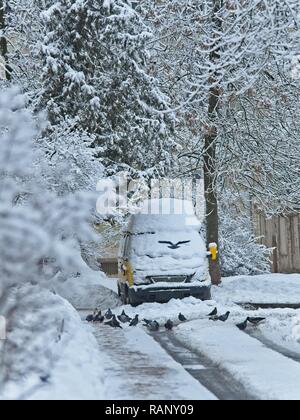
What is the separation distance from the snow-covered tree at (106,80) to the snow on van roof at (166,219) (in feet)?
8.53

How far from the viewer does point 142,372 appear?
32.4ft

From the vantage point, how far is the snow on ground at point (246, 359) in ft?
28.1

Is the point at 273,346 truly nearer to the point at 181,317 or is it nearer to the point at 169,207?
the point at 181,317

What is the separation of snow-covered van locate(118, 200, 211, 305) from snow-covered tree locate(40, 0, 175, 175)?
3.21 metres

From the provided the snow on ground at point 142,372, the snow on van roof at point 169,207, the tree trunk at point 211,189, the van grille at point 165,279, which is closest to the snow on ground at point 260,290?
the tree trunk at point 211,189

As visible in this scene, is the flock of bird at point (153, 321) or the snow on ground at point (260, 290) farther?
the snow on ground at point (260, 290)

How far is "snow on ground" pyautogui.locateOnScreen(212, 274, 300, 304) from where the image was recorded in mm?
20328

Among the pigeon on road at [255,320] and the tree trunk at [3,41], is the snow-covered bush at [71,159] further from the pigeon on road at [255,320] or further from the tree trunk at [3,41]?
the pigeon on road at [255,320]

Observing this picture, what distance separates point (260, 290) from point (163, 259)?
5.28 m

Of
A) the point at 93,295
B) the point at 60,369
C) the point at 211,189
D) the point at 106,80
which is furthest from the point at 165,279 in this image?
the point at 60,369

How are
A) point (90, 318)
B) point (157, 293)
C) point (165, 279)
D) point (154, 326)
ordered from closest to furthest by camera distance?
1. point (154, 326)
2. point (90, 318)
3. point (157, 293)
4. point (165, 279)

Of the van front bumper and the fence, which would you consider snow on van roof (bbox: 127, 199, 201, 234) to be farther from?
the fence

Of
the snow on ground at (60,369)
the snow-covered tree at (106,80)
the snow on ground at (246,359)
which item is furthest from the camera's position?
the snow-covered tree at (106,80)
